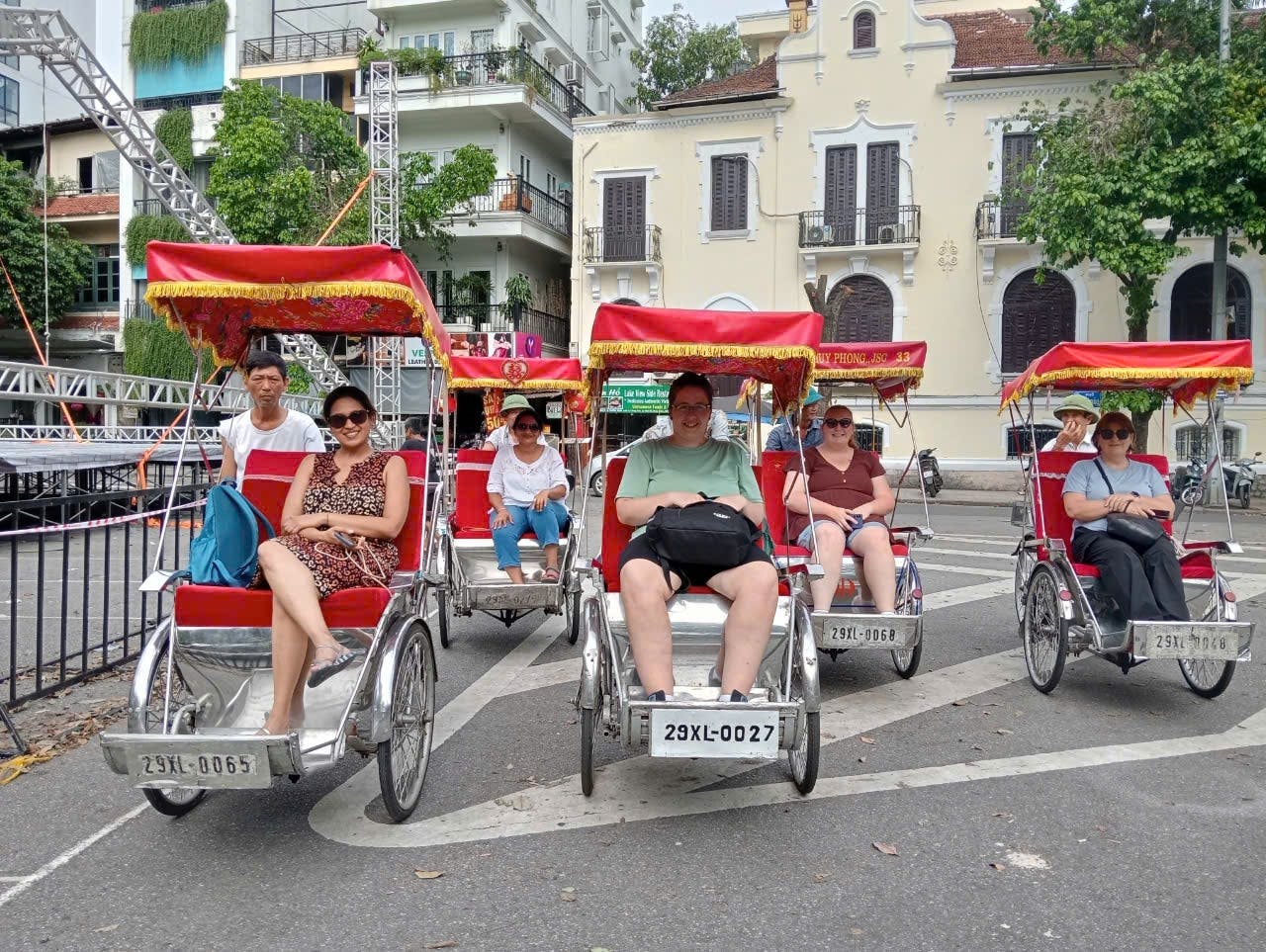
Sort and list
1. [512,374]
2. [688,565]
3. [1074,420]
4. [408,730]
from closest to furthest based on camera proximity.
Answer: [408,730]
[688,565]
[1074,420]
[512,374]

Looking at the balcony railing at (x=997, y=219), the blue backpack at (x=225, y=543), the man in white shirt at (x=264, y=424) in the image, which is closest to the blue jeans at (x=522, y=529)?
the man in white shirt at (x=264, y=424)

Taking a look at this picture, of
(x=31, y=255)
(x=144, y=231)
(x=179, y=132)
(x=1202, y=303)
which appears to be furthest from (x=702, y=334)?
(x=31, y=255)

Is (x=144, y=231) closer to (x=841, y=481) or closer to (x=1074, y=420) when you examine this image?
(x=841, y=481)

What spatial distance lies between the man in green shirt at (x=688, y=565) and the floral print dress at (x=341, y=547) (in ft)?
3.74

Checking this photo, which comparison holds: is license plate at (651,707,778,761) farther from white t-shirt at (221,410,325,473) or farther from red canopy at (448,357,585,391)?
red canopy at (448,357,585,391)

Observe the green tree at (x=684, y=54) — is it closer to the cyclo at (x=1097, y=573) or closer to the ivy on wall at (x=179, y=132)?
the ivy on wall at (x=179, y=132)

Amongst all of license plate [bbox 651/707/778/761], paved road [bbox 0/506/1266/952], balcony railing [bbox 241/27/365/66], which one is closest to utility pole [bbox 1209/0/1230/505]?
paved road [bbox 0/506/1266/952]

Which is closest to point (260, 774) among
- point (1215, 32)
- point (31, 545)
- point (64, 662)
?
point (64, 662)

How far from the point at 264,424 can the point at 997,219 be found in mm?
22751

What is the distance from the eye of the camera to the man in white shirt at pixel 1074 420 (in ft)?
23.4

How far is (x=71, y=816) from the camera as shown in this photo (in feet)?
13.8

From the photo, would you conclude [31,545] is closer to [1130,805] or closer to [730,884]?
[730,884]

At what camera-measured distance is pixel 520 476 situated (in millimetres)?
A: 8016

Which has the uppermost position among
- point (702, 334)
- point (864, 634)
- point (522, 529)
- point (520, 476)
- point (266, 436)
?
point (702, 334)
